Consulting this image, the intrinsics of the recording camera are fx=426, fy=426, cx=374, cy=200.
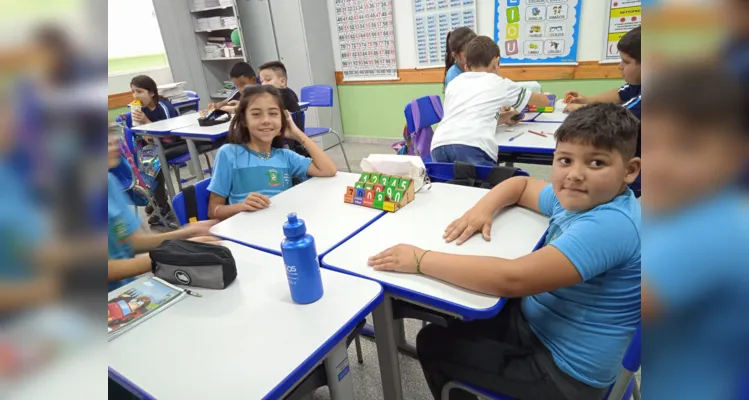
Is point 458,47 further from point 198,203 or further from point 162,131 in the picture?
point 162,131

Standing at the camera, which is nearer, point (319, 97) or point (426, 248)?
point (426, 248)

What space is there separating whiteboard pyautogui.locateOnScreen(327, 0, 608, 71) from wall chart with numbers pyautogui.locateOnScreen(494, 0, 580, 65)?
0.06 meters

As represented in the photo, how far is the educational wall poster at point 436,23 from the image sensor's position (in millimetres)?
4079

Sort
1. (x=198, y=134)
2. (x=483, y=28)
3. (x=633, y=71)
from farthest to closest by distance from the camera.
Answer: (x=483, y=28), (x=198, y=134), (x=633, y=71)

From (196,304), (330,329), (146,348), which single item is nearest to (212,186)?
(196,304)

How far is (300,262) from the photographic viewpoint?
932 millimetres

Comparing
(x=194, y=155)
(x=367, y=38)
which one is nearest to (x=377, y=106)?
(x=367, y=38)

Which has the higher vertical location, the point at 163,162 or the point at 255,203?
the point at 255,203

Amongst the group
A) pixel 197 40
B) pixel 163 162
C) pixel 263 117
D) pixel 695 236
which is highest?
pixel 197 40

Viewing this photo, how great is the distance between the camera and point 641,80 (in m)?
0.15

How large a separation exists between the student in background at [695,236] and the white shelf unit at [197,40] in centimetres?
543

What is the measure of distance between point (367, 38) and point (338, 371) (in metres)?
4.42

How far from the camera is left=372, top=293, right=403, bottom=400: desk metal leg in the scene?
1109 mm

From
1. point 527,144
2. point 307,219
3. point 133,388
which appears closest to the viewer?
point 133,388
